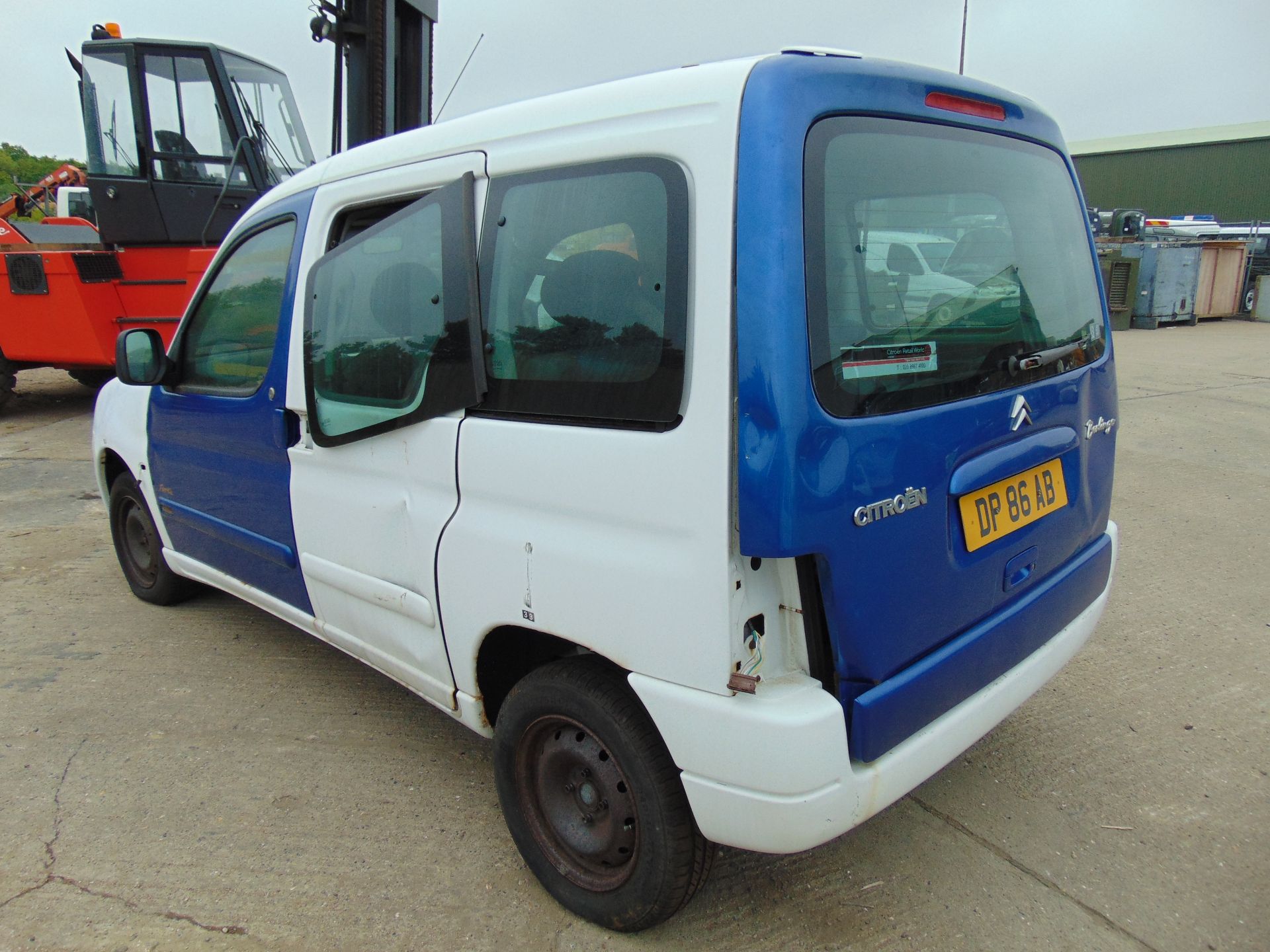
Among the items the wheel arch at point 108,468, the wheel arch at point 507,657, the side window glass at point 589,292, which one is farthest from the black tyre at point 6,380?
the side window glass at point 589,292

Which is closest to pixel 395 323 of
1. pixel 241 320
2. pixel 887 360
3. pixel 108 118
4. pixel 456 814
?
pixel 241 320

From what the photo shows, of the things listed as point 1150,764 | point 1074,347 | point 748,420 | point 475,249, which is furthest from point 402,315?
point 1150,764

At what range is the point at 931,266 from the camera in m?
2.02

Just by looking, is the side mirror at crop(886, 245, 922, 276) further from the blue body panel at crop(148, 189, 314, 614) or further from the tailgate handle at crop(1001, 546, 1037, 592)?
the blue body panel at crop(148, 189, 314, 614)

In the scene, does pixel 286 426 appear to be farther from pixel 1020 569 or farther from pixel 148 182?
pixel 148 182

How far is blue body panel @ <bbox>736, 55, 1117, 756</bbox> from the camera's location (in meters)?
1.69

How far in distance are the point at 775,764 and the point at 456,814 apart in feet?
4.38

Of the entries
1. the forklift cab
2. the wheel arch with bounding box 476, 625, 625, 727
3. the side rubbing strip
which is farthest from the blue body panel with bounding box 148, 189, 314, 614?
the forklift cab

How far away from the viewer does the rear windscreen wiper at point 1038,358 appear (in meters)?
2.16

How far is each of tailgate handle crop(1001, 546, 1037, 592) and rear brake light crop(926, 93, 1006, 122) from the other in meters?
1.07

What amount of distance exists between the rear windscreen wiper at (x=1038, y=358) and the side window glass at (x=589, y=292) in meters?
0.88

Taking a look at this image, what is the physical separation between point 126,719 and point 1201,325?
1896 centimetres

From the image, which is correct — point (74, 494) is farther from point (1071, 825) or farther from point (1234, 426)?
point (1234, 426)

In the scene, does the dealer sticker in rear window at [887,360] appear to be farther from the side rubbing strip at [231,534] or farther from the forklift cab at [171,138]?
the forklift cab at [171,138]
